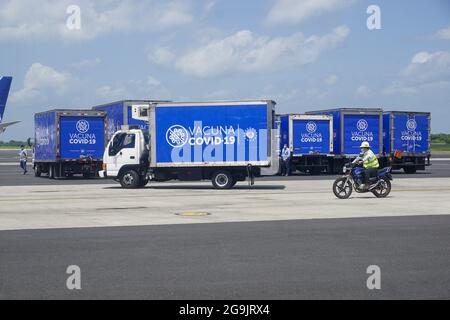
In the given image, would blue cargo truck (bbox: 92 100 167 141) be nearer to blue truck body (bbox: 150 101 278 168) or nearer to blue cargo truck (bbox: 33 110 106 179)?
blue cargo truck (bbox: 33 110 106 179)

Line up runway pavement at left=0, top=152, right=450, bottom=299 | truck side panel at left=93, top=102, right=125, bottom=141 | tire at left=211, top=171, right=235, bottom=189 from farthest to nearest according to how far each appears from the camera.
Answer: truck side panel at left=93, top=102, right=125, bottom=141
tire at left=211, top=171, right=235, bottom=189
runway pavement at left=0, top=152, right=450, bottom=299

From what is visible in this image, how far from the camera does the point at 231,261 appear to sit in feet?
29.7

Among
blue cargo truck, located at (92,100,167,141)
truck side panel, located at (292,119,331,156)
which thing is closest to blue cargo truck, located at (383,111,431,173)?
truck side panel, located at (292,119,331,156)

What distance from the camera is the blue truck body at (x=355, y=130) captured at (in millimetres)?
37250

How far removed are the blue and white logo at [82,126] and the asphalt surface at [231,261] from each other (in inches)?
838

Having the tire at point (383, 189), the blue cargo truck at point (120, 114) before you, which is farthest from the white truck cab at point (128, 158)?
the tire at point (383, 189)

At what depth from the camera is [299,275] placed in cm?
807

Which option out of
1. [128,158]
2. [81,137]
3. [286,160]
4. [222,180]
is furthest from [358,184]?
[81,137]

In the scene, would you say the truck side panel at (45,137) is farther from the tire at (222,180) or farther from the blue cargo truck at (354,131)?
the blue cargo truck at (354,131)

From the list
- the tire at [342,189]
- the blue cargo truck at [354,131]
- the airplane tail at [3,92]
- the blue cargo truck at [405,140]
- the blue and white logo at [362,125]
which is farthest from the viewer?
the airplane tail at [3,92]

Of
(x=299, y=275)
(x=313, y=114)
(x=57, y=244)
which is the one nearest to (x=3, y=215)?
(x=57, y=244)

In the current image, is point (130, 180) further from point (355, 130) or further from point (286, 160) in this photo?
point (355, 130)

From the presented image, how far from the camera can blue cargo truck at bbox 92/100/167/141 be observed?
108ft

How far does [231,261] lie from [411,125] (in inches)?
1240
